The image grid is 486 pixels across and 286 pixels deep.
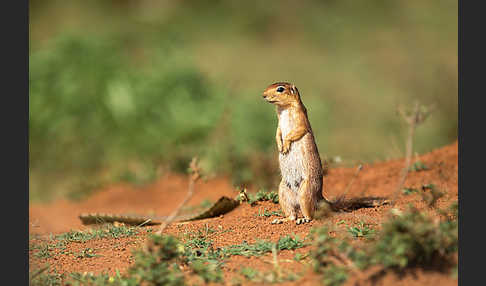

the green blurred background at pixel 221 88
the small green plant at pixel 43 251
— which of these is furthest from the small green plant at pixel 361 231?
the green blurred background at pixel 221 88

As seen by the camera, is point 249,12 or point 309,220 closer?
point 309,220

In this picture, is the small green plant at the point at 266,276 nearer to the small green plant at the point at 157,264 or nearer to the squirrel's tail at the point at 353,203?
the small green plant at the point at 157,264

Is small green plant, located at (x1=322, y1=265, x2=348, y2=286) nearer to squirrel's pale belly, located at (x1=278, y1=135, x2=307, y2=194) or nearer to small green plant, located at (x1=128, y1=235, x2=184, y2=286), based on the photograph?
small green plant, located at (x1=128, y1=235, x2=184, y2=286)

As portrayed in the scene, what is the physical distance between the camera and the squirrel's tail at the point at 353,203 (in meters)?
5.12

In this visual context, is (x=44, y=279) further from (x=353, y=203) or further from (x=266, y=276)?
(x=353, y=203)

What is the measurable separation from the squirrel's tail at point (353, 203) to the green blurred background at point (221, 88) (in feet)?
6.70

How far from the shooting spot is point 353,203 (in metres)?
5.30

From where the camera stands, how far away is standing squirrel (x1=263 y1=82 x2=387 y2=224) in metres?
4.83

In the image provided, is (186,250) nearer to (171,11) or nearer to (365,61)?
(365,61)

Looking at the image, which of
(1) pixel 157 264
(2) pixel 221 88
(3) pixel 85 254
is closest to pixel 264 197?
(3) pixel 85 254

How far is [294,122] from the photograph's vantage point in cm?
491

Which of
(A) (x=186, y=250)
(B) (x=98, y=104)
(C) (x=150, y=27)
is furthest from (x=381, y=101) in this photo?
(A) (x=186, y=250)

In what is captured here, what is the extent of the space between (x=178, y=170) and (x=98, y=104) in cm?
353

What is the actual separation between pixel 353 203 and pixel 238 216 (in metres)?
1.13
